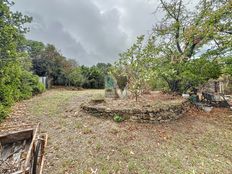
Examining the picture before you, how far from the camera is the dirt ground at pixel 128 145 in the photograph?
3.33m

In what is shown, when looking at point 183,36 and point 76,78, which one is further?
point 76,78

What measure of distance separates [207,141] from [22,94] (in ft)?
27.8

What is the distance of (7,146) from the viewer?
249 centimetres

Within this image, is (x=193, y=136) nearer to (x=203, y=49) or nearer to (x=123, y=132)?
(x=123, y=132)

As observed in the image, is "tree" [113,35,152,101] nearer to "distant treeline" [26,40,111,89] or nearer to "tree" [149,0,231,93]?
"tree" [149,0,231,93]

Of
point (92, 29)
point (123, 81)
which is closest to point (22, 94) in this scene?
point (123, 81)

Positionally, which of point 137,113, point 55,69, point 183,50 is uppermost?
point 183,50

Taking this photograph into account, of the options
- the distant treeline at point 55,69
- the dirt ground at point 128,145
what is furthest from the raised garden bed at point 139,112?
the distant treeline at point 55,69

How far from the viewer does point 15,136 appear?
260 centimetres

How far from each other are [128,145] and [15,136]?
2.43 metres

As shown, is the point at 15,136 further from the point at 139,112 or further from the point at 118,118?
the point at 139,112

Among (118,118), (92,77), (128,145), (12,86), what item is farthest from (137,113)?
(92,77)

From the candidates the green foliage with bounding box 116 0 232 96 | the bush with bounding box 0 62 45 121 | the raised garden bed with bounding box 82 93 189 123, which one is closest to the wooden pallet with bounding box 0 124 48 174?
the raised garden bed with bounding box 82 93 189 123

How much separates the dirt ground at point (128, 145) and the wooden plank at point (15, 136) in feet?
2.52
